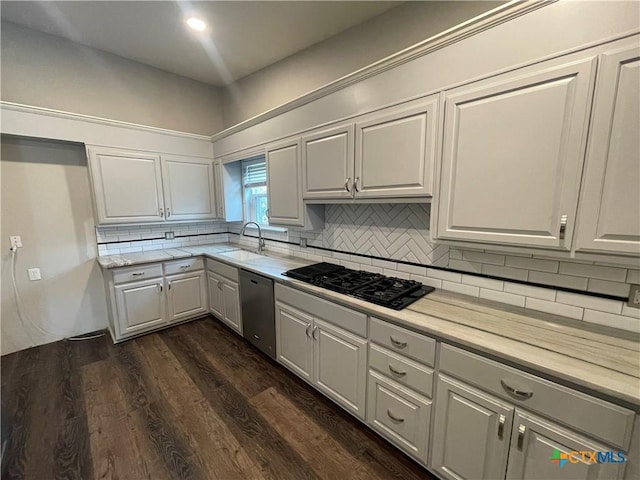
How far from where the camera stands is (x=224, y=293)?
9.96 feet

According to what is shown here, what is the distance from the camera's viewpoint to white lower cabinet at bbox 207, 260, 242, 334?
2.84 meters

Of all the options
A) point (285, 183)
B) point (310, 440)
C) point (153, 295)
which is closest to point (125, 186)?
point (153, 295)

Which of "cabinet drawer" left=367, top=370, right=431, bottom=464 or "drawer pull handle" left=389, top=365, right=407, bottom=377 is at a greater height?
"drawer pull handle" left=389, top=365, right=407, bottom=377

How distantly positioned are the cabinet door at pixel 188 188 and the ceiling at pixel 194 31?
113 centimetres

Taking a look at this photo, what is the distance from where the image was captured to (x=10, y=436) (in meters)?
1.74

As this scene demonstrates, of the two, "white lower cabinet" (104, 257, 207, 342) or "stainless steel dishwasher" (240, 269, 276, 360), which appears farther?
"white lower cabinet" (104, 257, 207, 342)

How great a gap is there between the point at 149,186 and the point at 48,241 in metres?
1.12

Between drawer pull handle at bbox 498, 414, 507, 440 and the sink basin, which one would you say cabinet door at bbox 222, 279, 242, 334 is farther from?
drawer pull handle at bbox 498, 414, 507, 440

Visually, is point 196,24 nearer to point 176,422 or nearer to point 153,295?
point 153,295

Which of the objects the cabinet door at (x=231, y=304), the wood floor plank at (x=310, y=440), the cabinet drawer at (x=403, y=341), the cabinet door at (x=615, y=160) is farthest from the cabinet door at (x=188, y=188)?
the cabinet door at (x=615, y=160)

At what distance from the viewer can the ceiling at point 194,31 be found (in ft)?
7.03

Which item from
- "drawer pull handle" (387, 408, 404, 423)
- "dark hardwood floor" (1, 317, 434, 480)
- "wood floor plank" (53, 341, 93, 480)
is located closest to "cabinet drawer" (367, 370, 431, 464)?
"drawer pull handle" (387, 408, 404, 423)

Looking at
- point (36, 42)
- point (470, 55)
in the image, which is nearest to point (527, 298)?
point (470, 55)

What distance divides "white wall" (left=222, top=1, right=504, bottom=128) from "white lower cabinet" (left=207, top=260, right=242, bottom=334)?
1.99 metres
